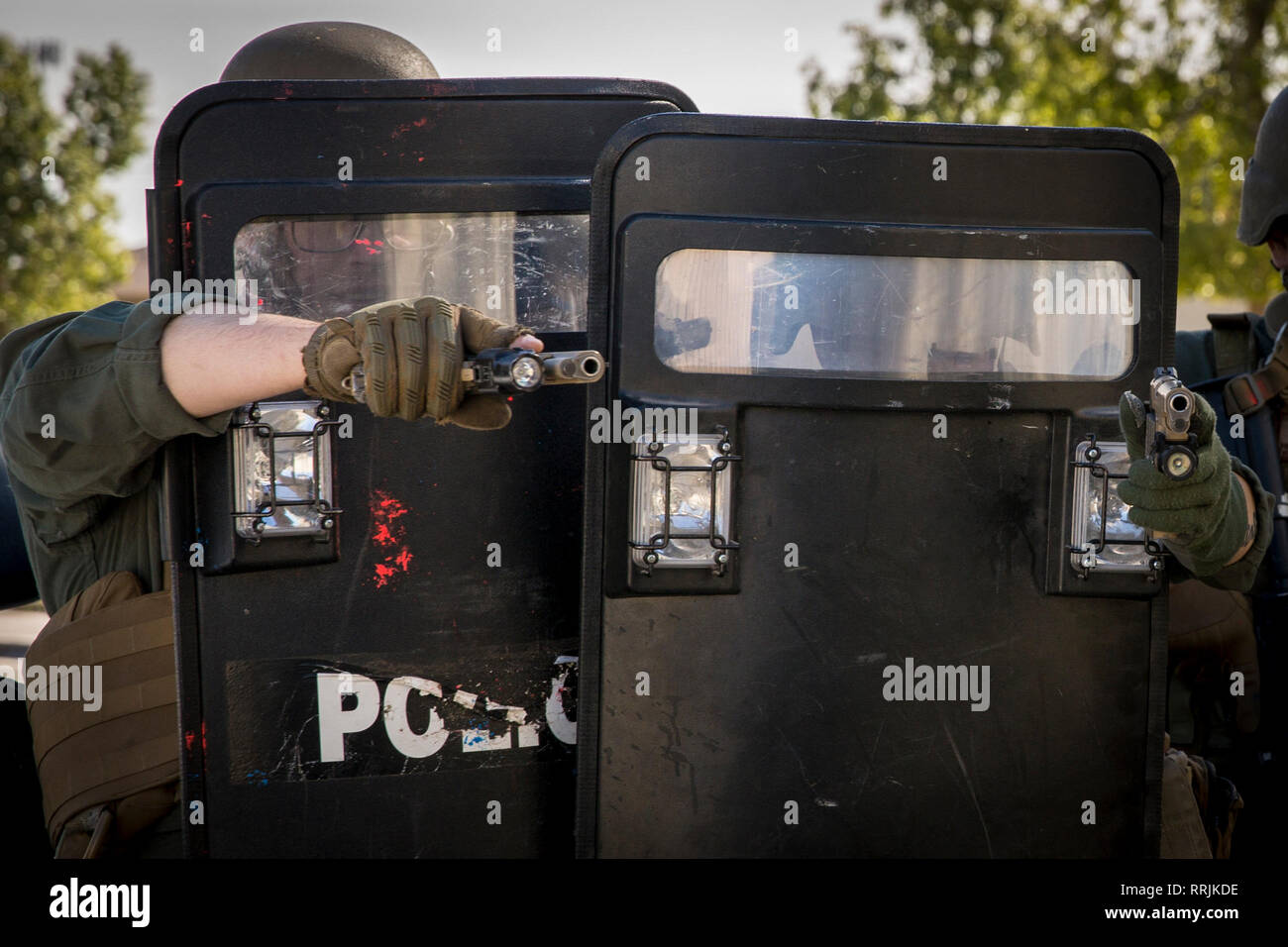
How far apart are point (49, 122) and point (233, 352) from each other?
19.9 meters

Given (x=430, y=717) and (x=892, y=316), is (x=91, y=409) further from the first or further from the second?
(x=892, y=316)

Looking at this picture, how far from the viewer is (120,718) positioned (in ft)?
Result: 7.44

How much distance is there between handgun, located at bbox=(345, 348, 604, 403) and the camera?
1.70m

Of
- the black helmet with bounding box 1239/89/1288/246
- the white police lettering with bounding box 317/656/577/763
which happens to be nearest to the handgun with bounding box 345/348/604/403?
the white police lettering with bounding box 317/656/577/763

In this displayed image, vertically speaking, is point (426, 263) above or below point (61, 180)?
below

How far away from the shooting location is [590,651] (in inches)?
75.9

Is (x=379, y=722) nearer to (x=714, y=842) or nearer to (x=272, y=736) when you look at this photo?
(x=272, y=736)

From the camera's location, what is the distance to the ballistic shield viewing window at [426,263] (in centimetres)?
211

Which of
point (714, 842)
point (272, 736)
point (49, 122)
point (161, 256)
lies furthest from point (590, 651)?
Answer: point (49, 122)

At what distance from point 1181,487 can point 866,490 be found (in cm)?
46

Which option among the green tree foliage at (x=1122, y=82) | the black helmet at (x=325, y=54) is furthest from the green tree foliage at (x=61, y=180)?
the black helmet at (x=325, y=54)

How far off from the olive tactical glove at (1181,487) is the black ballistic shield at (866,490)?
69mm

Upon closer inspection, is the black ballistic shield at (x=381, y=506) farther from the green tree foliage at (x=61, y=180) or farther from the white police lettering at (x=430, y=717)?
the green tree foliage at (x=61, y=180)

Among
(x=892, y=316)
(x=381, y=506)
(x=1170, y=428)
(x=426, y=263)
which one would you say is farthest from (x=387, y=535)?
(x=1170, y=428)
